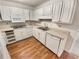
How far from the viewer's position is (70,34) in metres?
1.88

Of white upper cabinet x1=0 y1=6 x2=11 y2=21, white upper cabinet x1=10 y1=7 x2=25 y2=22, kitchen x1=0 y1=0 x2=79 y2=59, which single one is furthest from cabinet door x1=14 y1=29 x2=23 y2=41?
white upper cabinet x1=0 y1=6 x2=11 y2=21

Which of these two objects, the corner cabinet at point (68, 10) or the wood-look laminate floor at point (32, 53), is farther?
the wood-look laminate floor at point (32, 53)

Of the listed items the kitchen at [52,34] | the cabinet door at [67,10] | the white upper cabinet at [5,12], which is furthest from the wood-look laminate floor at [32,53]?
the white upper cabinet at [5,12]

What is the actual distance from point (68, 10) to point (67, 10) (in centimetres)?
3

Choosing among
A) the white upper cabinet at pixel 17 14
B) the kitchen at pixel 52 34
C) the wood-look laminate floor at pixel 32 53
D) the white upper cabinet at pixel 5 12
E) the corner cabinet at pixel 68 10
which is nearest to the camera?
the corner cabinet at pixel 68 10

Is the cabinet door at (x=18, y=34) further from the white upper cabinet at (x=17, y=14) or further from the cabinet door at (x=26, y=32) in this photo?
the white upper cabinet at (x=17, y=14)

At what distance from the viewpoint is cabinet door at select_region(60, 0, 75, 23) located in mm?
1466

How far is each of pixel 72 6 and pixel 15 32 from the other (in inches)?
109

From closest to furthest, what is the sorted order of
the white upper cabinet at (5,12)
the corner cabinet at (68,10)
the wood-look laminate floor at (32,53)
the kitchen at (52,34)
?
the corner cabinet at (68,10)
the kitchen at (52,34)
the wood-look laminate floor at (32,53)
the white upper cabinet at (5,12)

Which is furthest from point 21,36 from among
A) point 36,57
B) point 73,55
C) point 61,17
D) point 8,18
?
point 73,55

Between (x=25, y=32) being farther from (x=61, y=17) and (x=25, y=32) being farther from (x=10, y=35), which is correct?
(x=61, y=17)

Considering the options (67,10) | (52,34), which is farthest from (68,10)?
(52,34)

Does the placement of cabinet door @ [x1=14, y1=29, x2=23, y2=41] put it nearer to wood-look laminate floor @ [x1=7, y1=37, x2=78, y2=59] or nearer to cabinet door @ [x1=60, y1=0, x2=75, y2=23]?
wood-look laminate floor @ [x1=7, y1=37, x2=78, y2=59]

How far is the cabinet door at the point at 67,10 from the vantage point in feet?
4.81
